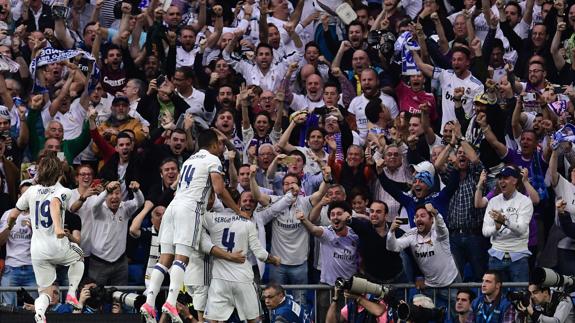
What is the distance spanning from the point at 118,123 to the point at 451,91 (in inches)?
180

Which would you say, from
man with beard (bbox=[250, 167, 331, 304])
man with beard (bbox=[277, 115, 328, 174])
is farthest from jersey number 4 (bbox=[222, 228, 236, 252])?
man with beard (bbox=[277, 115, 328, 174])

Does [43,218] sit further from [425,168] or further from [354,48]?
[354,48]

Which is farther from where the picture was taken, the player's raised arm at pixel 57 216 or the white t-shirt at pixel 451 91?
the white t-shirt at pixel 451 91

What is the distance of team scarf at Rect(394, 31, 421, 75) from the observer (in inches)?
1005

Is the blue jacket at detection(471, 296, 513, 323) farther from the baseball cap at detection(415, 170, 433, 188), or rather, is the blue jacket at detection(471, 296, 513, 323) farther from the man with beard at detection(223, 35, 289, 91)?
the man with beard at detection(223, 35, 289, 91)

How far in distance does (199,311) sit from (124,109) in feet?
15.3

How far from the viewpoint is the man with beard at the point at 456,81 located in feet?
81.1

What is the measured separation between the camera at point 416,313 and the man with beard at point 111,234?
4.38 m

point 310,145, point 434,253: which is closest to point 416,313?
point 434,253

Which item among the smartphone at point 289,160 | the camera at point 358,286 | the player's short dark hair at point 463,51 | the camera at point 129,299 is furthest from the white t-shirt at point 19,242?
the player's short dark hair at point 463,51

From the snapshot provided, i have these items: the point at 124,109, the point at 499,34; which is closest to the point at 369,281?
the point at 124,109

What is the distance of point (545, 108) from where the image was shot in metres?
24.2

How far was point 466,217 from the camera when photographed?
73.7ft

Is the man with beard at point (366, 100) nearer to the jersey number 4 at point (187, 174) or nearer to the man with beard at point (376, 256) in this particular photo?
the man with beard at point (376, 256)
